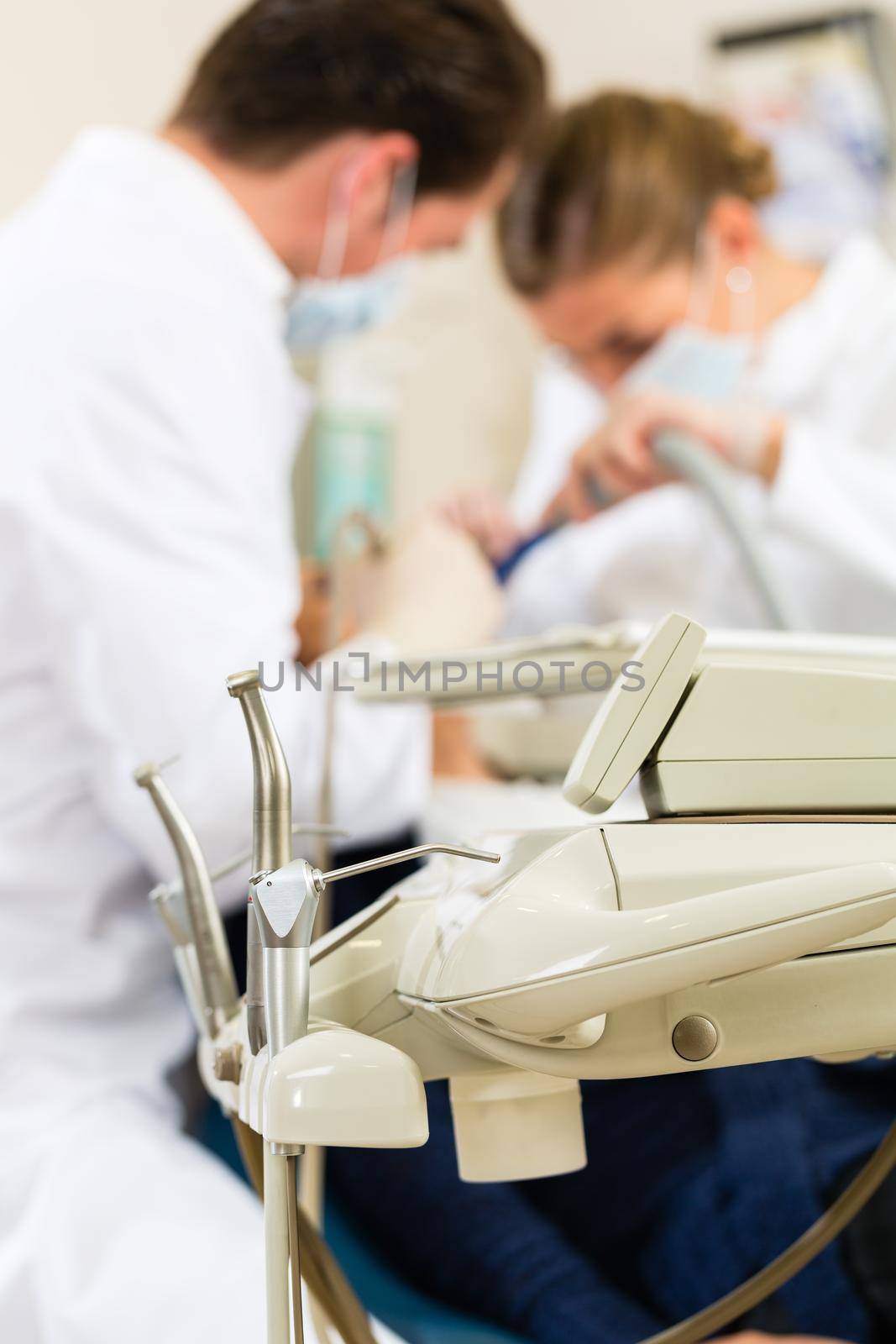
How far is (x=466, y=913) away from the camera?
33 cm

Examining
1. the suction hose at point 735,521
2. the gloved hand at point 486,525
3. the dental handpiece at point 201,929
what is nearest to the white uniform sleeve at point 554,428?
the gloved hand at point 486,525

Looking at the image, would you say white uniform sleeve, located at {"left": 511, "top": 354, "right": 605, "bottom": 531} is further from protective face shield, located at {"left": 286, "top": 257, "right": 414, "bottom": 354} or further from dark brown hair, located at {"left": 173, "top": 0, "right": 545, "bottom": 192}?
dark brown hair, located at {"left": 173, "top": 0, "right": 545, "bottom": 192}

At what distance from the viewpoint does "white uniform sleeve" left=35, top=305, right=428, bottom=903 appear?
69 centimetres

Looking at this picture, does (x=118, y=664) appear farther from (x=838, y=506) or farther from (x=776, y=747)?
(x=838, y=506)

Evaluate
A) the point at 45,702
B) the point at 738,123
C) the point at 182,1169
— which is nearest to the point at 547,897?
the point at 182,1169

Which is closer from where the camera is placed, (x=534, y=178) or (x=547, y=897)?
(x=547, y=897)

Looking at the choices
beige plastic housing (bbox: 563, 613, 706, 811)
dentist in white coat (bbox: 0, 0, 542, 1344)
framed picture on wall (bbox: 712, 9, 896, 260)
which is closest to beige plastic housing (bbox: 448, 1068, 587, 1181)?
beige plastic housing (bbox: 563, 613, 706, 811)

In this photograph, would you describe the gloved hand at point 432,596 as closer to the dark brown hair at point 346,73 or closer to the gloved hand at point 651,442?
the gloved hand at point 651,442

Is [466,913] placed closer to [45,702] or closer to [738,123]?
[45,702]

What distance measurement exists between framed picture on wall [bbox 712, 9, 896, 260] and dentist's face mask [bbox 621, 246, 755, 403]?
18.4 inches

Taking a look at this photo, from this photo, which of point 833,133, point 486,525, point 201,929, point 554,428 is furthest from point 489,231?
point 201,929

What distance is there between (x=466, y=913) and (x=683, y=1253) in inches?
16.3

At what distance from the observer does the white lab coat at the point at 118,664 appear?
682 mm

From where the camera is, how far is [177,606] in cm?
70
